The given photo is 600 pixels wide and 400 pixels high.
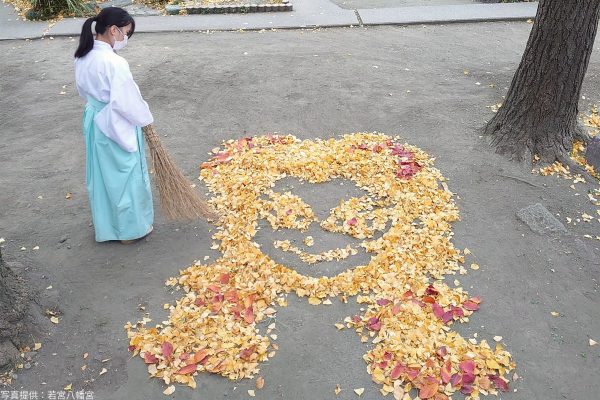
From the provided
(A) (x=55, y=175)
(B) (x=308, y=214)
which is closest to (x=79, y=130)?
(A) (x=55, y=175)

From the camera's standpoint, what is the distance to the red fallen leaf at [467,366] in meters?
3.01

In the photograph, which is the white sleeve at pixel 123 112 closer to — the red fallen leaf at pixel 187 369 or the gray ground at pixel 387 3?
the red fallen leaf at pixel 187 369

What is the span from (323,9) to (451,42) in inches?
107

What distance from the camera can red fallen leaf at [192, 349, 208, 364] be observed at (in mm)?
3064

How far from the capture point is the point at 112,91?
3.54 metres

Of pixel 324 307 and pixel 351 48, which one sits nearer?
pixel 324 307

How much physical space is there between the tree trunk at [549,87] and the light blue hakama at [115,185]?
3.49m

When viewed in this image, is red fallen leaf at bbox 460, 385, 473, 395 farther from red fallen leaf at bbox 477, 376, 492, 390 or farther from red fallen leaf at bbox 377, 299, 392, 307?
red fallen leaf at bbox 377, 299, 392, 307

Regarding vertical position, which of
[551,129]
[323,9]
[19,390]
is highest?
[323,9]

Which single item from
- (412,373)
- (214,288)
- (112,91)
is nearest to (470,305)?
(412,373)

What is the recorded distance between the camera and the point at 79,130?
5941mm

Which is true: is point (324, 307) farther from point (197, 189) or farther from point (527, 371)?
point (197, 189)

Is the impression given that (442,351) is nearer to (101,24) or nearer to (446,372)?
(446,372)

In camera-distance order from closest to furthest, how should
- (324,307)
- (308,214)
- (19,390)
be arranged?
1. (19,390)
2. (324,307)
3. (308,214)
